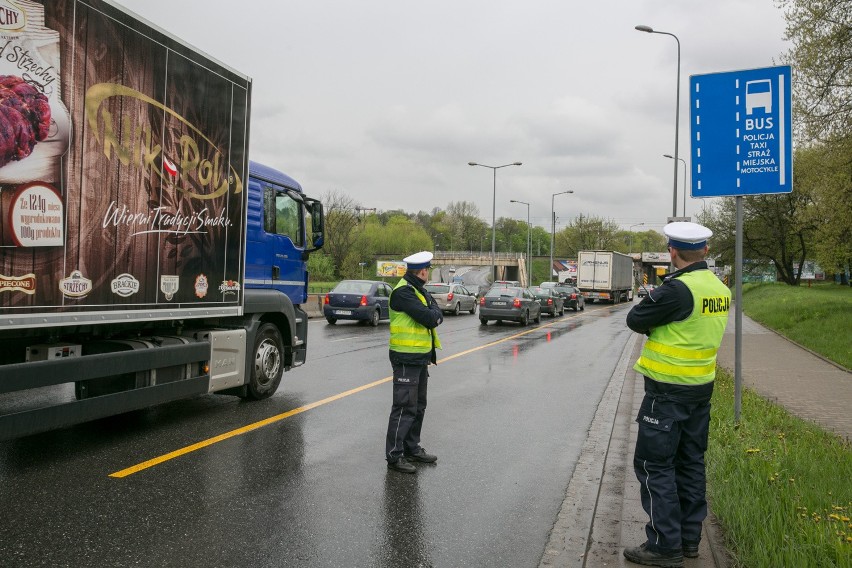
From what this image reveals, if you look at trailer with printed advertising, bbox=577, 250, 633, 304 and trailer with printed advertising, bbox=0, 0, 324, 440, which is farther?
trailer with printed advertising, bbox=577, 250, 633, 304

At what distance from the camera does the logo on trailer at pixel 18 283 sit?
14.9 feet

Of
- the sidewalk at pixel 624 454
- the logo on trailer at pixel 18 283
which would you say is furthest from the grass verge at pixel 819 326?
the logo on trailer at pixel 18 283

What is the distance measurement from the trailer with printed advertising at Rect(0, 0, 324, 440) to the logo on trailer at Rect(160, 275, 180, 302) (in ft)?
0.03

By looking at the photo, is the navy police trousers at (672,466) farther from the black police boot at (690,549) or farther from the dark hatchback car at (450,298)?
the dark hatchback car at (450,298)

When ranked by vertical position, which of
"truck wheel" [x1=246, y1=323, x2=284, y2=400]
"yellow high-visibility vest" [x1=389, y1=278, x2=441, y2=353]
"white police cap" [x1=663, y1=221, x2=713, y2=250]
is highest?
"white police cap" [x1=663, y1=221, x2=713, y2=250]

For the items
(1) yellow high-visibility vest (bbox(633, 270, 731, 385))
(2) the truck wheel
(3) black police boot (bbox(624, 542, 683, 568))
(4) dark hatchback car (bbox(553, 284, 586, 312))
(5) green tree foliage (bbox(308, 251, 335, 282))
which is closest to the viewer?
(3) black police boot (bbox(624, 542, 683, 568))

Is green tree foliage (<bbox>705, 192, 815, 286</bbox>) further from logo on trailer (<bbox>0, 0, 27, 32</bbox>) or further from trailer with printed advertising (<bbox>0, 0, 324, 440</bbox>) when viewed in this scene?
logo on trailer (<bbox>0, 0, 27, 32</bbox>)

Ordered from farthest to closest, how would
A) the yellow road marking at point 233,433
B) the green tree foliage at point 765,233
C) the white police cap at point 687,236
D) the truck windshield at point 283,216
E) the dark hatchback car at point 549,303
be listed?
1. the green tree foliage at point 765,233
2. the dark hatchback car at point 549,303
3. the truck windshield at point 283,216
4. the yellow road marking at point 233,433
5. the white police cap at point 687,236

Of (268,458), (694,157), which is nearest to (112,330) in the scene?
(268,458)

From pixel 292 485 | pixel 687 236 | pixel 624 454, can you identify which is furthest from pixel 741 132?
pixel 292 485

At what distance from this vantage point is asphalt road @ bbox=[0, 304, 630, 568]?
3.91 metres

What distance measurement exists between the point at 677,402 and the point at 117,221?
4434 millimetres

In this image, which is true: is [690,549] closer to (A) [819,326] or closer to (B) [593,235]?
(A) [819,326]

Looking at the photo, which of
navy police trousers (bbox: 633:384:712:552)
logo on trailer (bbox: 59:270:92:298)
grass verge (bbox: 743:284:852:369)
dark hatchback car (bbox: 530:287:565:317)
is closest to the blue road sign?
navy police trousers (bbox: 633:384:712:552)
